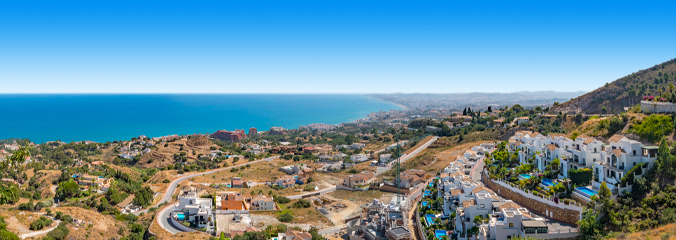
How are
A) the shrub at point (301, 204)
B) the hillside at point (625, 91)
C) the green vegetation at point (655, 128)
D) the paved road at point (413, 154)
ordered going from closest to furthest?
1. the green vegetation at point (655, 128)
2. the shrub at point (301, 204)
3. the paved road at point (413, 154)
4. the hillside at point (625, 91)

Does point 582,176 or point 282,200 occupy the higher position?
point 582,176

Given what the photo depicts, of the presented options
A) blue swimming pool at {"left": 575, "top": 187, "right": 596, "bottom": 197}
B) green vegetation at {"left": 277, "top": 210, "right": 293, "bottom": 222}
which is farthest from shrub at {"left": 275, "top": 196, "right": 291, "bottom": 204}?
blue swimming pool at {"left": 575, "top": 187, "right": 596, "bottom": 197}

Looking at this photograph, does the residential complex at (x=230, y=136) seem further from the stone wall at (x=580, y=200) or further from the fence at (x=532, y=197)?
the stone wall at (x=580, y=200)

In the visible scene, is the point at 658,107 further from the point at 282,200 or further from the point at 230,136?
the point at 230,136

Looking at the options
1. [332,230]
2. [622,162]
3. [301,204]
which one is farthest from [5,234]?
[301,204]

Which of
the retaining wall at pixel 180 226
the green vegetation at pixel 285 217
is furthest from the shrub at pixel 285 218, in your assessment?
the retaining wall at pixel 180 226
